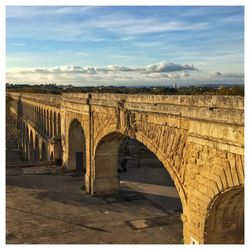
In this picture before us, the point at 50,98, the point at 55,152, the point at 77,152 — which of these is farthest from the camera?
the point at 50,98

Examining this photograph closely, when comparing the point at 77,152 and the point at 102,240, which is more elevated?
the point at 77,152

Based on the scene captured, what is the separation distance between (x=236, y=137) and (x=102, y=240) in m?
8.76

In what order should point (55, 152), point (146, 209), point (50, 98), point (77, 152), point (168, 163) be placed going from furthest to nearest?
point (50, 98) < point (55, 152) < point (77, 152) < point (146, 209) < point (168, 163)

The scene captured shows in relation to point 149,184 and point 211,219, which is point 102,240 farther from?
point 149,184

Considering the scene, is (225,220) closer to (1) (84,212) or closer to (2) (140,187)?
(1) (84,212)

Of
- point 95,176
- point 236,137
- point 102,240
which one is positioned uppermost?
point 236,137

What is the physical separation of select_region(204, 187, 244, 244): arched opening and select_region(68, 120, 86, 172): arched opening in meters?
17.7

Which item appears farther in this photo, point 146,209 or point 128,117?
point 146,209

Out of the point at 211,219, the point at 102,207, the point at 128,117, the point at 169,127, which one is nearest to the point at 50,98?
the point at 102,207

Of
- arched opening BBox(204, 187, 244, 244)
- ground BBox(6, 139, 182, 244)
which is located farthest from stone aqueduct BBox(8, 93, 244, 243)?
ground BBox(6, 139, 182, 244)

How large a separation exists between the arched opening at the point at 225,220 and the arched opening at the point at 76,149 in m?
17.7

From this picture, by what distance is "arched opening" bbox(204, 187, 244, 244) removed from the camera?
31.7ft

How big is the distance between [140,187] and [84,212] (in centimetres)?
521

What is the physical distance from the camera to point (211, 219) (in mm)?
9867
